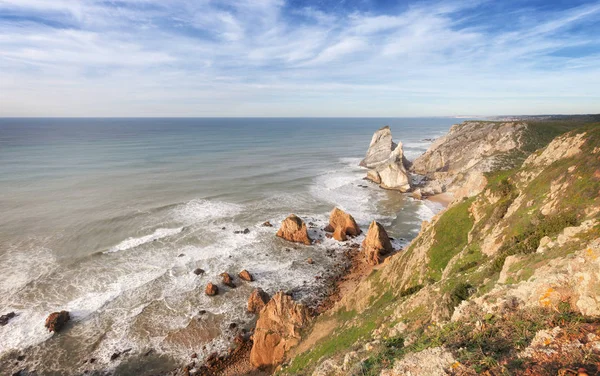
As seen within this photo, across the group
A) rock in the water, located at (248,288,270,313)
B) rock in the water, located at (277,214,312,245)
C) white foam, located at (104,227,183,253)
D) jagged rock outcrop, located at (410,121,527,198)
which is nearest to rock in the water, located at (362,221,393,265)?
rock in the water, located at (277,214,312,245)

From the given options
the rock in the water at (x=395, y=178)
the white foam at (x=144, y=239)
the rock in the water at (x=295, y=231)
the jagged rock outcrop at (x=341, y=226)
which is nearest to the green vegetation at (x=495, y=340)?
the rock in the water at (x=295, y=231)

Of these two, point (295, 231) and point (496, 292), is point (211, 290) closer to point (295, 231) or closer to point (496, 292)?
point (295, 231)

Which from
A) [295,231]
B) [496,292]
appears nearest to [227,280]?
[295,231]

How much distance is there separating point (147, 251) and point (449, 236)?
34101mm

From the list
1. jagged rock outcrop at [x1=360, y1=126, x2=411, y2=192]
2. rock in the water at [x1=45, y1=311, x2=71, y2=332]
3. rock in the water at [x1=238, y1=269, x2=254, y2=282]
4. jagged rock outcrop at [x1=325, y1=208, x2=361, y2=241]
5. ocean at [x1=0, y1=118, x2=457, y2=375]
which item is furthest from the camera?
jagged rock outcrop at [x1=360, y1=126, x2=411, y2=192]

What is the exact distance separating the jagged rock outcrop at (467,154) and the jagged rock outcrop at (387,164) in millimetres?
4692

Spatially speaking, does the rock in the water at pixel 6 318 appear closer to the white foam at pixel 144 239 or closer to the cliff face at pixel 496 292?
the white foam at pixel 144 239

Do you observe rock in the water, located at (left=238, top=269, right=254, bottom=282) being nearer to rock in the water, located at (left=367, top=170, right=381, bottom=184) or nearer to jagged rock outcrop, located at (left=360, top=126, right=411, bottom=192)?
jagged rock outcrop, located at (left=360, top=126, right=411, bottom=192)

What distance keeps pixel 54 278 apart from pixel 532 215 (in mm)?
42750

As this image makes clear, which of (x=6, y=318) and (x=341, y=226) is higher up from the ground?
(x=341, y=226)

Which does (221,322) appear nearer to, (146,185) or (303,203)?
(303,203)

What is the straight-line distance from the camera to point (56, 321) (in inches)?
971

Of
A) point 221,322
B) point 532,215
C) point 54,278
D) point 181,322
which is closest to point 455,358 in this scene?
point 532,215

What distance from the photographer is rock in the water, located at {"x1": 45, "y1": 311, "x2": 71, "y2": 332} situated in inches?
961
